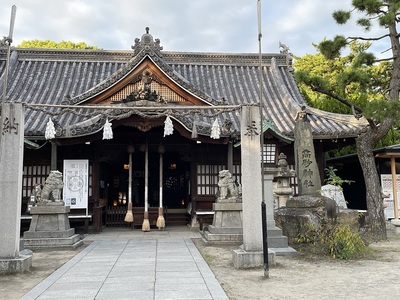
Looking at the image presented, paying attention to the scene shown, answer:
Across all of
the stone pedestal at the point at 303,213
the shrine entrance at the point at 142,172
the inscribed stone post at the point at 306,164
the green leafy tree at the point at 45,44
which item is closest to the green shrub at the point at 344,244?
the stone pedestal at the point at 303,213

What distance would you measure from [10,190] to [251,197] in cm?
540

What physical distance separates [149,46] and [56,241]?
8921 mm

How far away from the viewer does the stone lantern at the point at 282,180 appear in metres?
13.4

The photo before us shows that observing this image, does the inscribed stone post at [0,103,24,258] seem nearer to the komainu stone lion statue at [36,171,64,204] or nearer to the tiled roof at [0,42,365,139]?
the komainu stone lion statue at [36,171,64,204]

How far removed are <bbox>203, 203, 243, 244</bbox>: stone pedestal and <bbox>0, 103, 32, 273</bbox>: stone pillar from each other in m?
5.92

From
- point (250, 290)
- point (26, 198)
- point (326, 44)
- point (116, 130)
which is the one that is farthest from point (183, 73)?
point (250, 290)

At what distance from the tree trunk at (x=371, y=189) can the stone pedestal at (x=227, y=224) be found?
15.9ft

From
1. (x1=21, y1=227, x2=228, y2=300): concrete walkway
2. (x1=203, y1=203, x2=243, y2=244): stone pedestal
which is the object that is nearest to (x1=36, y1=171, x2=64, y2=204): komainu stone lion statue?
(x1=21, y1=227, x2=228, y2=300): concrete walkway

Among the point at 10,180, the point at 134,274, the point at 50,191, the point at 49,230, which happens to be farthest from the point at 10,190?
the point at 49,230

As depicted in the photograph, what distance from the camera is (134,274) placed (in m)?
7.80

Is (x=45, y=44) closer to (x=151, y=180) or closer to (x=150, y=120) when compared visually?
(x=151, y=180)

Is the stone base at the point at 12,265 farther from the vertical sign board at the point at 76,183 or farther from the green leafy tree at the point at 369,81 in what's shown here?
the green leafy tree at the point at 369,81

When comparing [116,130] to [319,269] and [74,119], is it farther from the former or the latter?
[319,269]

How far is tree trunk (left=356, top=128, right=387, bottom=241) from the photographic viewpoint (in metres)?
13.0
